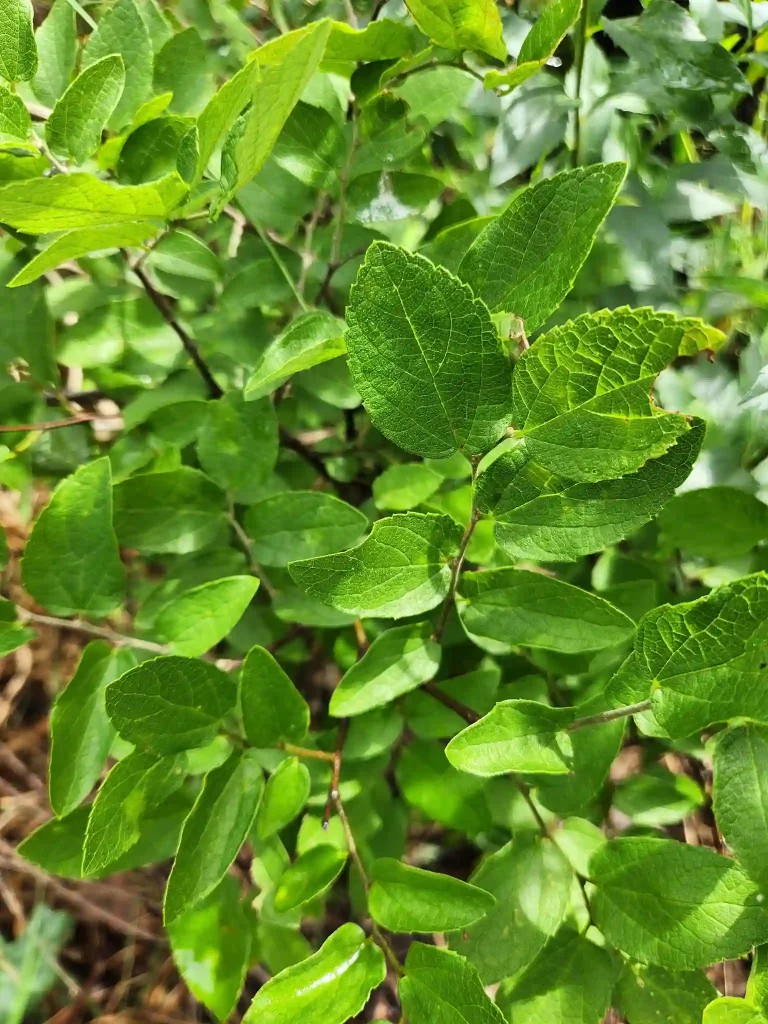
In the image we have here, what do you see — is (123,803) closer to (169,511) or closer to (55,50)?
(169,511)

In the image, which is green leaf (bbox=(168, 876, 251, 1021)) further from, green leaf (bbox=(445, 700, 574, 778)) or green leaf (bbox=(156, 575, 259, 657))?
green leaf (bbox=(445, 700, 574, 778))

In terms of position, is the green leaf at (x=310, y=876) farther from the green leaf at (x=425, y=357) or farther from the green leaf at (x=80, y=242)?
the green leaf at (x=80, y=242)

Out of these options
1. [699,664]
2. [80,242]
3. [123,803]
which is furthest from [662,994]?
[80,242]

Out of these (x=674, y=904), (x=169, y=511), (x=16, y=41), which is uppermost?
(x=16, y=41)

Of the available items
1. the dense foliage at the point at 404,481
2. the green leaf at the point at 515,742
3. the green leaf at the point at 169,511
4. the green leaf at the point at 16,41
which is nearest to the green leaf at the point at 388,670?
the dense foliage at the point at 404,481

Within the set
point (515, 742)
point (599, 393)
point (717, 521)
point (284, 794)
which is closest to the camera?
point (599, 393)
